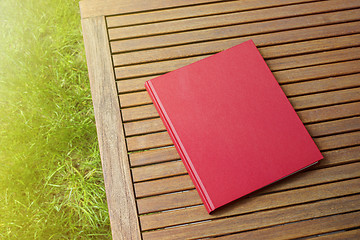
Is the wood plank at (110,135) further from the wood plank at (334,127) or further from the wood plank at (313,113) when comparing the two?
the wood plank at (334,127)

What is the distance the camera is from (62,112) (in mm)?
1651

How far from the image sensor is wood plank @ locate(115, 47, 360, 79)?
0.99 m

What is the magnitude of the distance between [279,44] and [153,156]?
1.69 feet

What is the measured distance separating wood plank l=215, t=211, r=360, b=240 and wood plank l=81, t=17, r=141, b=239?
0.83ft

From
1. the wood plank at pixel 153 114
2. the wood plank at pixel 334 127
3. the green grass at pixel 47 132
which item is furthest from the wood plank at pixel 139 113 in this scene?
the green grass at pixel 47 132

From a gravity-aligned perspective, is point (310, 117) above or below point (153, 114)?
below

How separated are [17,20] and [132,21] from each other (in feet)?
3.87

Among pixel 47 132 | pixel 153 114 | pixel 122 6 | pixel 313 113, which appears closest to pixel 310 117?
pixel 313 113

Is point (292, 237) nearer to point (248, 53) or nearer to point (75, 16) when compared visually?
point (248, 53)

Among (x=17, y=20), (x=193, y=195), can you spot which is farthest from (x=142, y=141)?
(x=17, y=20)

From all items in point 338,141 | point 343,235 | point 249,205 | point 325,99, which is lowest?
point 343,235

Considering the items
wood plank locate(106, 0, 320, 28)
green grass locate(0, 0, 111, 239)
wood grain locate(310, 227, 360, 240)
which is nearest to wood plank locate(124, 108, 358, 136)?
wood grain locate(310, 227, 360, 240)

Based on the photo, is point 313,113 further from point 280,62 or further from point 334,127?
point 280,62

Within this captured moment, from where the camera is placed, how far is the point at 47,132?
1601 mm
